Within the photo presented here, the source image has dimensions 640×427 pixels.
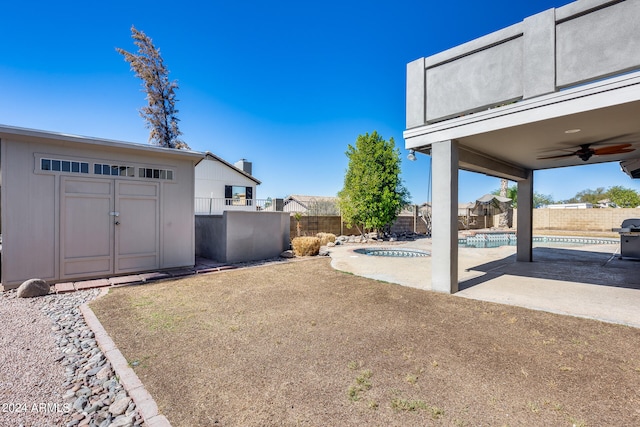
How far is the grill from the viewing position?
8594 millimetres

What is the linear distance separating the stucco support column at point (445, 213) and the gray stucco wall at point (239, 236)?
6.22 m

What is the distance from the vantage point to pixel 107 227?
6.76 m

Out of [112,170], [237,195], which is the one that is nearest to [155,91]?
[237,195]

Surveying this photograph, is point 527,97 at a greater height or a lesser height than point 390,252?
greater

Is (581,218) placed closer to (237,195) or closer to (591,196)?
(237,195)

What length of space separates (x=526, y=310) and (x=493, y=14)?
37.3 ft

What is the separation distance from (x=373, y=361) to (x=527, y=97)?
4.56m

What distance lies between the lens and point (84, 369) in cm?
294

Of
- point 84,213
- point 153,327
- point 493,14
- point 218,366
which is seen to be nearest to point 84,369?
point 153,327

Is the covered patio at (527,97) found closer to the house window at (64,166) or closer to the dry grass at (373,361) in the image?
the dry grass at (373,361)

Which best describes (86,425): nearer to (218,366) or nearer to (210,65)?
(218,366)

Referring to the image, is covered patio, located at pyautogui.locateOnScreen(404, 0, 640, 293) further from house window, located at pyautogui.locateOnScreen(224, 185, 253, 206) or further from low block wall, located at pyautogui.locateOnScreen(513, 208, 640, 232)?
house window, located at pyautogui.locateOnScreen(224, 185, 253, 206)

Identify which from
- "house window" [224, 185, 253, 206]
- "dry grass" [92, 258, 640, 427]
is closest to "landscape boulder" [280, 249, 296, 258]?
"dry grass" [92, 258, 640, 427]

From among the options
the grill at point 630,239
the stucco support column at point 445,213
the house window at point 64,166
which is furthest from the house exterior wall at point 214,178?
the grill at point 630,239
